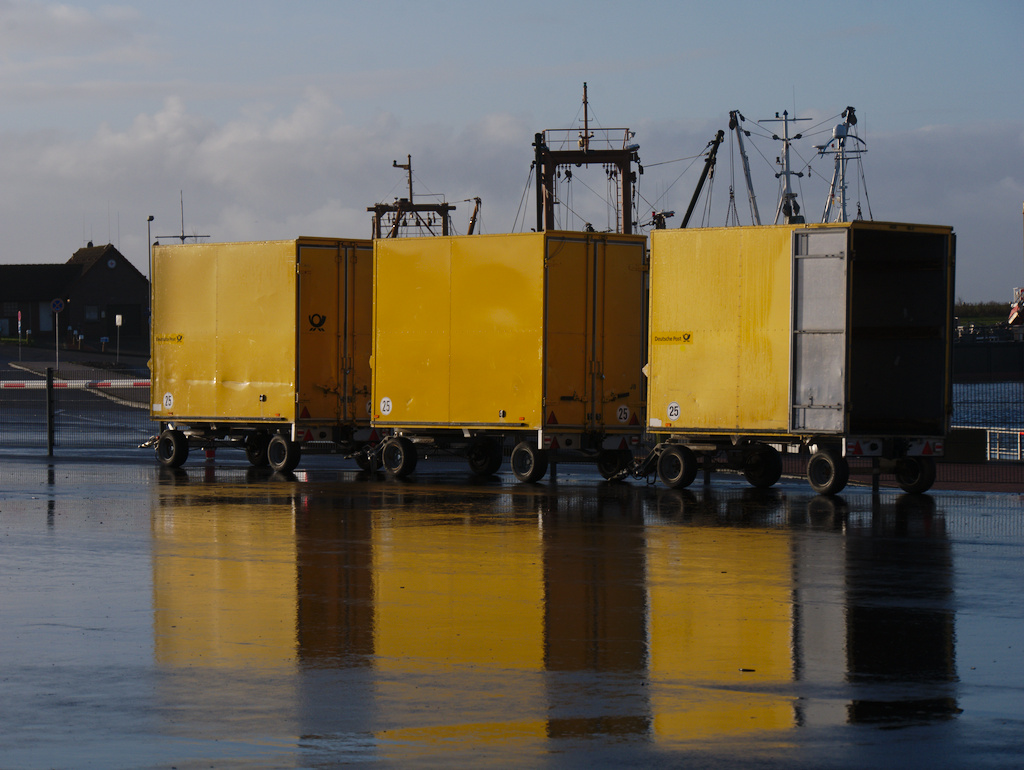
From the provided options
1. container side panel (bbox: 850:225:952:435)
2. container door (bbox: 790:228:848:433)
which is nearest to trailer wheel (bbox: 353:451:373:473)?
container door (bbox: 790:228:848:433)

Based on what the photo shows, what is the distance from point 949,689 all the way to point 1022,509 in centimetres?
1192

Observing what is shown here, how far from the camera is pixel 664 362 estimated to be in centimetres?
2148

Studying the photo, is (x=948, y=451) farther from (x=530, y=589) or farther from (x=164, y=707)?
(x=164, y=707)

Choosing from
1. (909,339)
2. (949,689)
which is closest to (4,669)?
(949,689)

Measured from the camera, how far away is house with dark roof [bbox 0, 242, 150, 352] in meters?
108

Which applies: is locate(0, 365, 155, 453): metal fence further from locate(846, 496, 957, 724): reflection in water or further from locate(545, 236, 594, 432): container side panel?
locate(846, 496, 957, 724): reflection in water

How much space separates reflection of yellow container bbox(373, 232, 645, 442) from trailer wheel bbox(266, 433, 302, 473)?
2.47 meters

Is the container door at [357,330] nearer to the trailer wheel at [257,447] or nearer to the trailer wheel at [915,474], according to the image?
the trailer wheel at [257,447]

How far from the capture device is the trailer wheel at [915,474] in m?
20.5

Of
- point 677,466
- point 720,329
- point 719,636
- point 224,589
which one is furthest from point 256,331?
point 719,636

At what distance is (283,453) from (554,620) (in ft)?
51.8

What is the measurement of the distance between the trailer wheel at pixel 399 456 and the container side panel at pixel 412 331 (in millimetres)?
434

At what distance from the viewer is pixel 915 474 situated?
20656mm

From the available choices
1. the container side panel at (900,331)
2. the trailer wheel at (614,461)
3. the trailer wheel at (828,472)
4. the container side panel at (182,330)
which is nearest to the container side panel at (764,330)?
the trailer wheel at (828,472)
